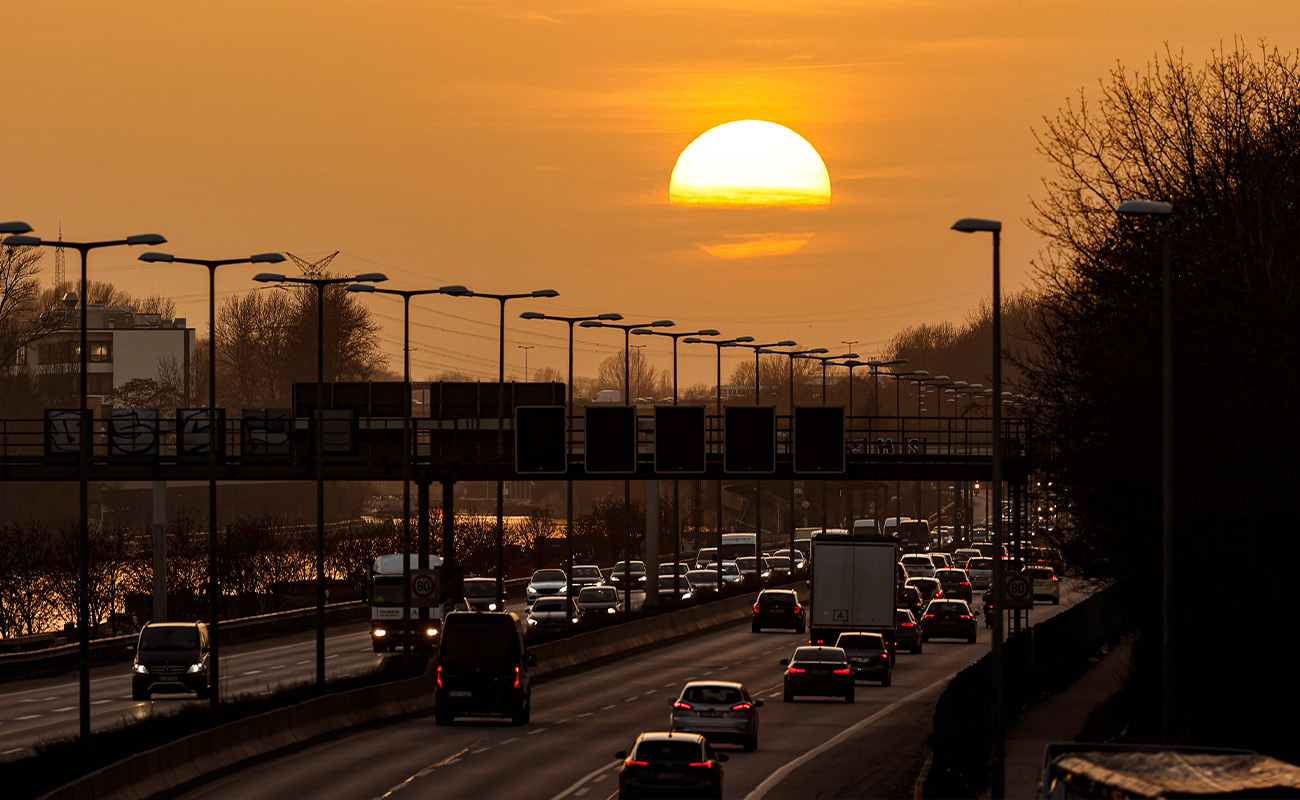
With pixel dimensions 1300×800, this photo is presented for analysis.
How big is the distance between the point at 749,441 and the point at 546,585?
3725 cm

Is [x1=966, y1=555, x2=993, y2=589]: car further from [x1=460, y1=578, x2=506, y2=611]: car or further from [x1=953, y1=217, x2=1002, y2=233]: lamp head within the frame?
[x1=953, y1=217, x2=1002, y2=233]: lamp head

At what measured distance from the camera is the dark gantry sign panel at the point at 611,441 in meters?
59.2

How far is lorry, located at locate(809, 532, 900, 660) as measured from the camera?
59969mm

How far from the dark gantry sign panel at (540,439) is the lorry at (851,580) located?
8.12 metres

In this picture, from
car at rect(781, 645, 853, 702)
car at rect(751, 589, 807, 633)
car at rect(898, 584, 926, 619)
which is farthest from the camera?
car at rect(751, 589, 807, 633)

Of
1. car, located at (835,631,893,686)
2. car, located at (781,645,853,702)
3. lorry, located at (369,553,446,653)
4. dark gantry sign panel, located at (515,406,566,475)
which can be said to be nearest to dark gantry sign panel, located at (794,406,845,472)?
car, located at (835,631,893,686)

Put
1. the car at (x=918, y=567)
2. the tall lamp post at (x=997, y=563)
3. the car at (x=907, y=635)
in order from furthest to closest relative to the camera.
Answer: the car at (x=918, y=567) < the car at (x=907, y=635) < the tall lamp post at (x=997, y=563)

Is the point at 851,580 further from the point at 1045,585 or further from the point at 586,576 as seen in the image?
the point at 586,576

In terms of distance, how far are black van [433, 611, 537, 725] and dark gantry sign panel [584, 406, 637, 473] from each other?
13864 mm

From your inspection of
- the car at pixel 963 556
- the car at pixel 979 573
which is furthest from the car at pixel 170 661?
the car at pixel 963 556

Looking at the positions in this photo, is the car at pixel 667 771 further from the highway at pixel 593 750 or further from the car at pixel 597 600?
the car at pixel 597 600

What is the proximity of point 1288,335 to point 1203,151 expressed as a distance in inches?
422

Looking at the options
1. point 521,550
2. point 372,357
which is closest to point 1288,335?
point 521,550

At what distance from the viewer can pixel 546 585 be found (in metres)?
95.7
